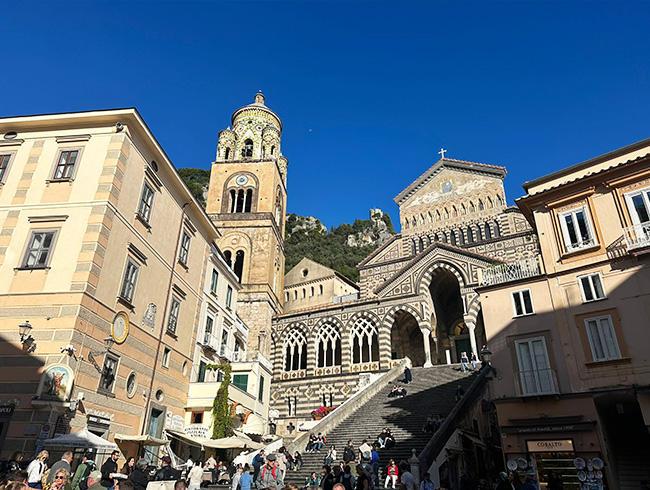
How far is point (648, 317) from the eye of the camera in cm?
1353

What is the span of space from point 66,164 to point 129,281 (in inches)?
175

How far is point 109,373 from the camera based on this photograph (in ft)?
46.3

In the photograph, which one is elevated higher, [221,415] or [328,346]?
[328,346]

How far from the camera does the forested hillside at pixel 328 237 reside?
75938 mm

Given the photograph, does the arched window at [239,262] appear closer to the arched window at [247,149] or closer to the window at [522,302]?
the arched window at [247,149]

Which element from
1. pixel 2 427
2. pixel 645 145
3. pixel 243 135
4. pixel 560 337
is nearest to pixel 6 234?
pixel 2 427

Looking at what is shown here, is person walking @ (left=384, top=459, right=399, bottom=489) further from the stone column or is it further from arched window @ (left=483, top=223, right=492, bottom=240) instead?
arched window @ (left=483, top=223, right=492, bottom=240)

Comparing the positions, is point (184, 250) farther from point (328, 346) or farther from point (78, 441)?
point (328, 346)

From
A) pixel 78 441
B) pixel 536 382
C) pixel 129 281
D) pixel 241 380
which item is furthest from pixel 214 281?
pixel 536 382

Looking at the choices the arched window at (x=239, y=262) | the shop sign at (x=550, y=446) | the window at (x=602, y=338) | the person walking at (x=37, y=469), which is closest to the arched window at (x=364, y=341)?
the arched window at (x=239, y=262)

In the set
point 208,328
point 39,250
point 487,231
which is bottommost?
point 39,250

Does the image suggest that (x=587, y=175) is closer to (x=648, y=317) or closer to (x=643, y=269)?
(x=643, y=269)

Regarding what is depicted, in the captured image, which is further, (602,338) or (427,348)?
(427,348)

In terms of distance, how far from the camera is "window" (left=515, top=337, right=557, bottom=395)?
14.6 meters
